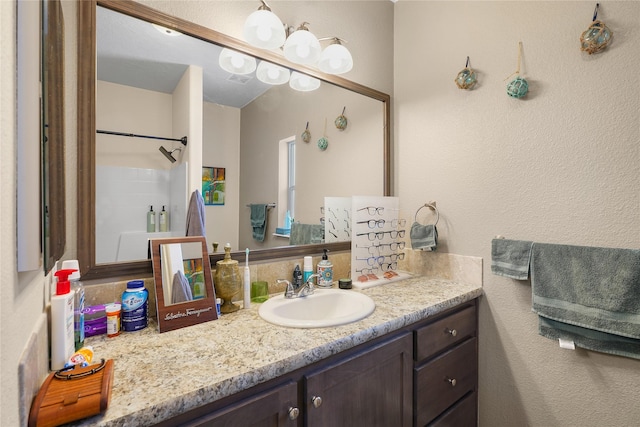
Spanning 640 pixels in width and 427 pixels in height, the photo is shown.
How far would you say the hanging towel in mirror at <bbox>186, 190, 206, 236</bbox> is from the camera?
1153mm

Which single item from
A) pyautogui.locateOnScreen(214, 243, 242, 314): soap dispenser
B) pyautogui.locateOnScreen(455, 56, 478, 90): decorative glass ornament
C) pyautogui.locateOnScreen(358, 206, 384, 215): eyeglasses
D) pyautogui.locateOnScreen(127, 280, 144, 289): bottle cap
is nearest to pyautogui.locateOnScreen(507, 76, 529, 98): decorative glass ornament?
pyautogui.locateOnScreen(455, 56, 478, 90): decorative glass ornament

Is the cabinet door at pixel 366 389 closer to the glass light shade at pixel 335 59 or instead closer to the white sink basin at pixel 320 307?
the white sink basin at pixel 320 307

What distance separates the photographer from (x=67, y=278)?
0.76 meters

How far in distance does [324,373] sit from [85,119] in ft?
3.51

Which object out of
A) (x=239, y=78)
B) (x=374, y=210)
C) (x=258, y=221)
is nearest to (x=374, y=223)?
(x=374, y=210)

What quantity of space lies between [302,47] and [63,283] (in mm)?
1256

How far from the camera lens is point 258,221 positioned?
1375 mm

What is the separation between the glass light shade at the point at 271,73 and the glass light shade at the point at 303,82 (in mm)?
34

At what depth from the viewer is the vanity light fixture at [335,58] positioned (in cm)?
148

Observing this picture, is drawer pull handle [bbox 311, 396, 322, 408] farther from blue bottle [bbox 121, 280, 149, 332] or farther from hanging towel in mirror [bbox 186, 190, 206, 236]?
hanging towel in mirror [bbox 186, 190, 206, 236]

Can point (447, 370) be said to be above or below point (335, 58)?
below

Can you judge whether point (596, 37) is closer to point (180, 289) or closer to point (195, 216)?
point (195, 216)

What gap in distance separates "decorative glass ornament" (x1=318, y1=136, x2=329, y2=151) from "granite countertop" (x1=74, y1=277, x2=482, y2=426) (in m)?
0.90

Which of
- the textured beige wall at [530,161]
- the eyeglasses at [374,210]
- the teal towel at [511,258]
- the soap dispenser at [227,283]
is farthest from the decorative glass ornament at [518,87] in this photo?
the soap dispenser at [227,283]
